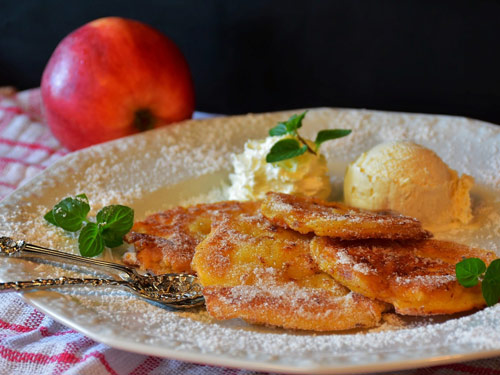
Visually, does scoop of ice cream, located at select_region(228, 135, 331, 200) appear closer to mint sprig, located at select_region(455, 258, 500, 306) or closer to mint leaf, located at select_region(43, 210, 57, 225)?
mint leaf, located at select_region(43, 210, 57, 225)

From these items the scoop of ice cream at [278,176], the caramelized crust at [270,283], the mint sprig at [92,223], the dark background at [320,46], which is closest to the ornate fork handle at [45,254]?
the mint sprig at [92,223]

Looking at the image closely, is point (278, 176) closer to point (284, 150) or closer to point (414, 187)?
Result: point (284, 150)

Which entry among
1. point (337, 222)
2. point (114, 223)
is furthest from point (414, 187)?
point (114, 223)

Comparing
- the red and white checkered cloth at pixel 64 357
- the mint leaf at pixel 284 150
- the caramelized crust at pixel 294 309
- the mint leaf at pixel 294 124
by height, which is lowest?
the red and white checkered cloth at pixel 64 357

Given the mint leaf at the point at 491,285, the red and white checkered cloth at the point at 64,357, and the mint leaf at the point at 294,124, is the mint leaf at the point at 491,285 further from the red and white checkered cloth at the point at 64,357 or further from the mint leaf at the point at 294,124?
the mint leaf at the point at 294,124

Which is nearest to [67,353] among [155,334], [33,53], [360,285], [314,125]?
[155,334]

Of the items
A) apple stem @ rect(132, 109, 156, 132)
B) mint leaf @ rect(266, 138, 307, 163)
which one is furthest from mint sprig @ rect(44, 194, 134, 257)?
apple stem @ rect(132, 109, 156, 132)

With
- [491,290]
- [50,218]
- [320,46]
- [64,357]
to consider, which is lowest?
[64,357]
